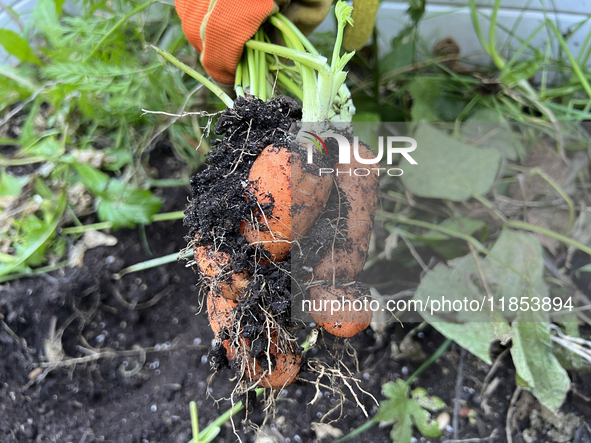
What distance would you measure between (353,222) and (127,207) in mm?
638

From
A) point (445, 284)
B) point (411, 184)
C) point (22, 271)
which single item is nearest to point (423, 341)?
point (445, 284)

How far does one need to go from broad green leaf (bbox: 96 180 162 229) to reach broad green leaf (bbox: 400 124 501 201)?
0.69 metres

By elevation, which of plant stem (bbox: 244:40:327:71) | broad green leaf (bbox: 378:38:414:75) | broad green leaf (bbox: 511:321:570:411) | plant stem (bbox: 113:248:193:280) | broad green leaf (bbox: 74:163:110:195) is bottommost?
broad green leaf (bbox: 511:321:570:411)

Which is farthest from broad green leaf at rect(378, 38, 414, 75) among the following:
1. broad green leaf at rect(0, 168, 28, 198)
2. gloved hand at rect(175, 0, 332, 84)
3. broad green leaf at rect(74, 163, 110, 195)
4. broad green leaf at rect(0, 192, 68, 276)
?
broad green leaf at rect(0, 168, 28, 198)

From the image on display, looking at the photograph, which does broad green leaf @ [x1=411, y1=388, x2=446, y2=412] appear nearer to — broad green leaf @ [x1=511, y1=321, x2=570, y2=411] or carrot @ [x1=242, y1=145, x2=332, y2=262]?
broad green leaf @ [x1=511, y1=321, x2=570, y2=411]

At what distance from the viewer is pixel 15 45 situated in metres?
1.15

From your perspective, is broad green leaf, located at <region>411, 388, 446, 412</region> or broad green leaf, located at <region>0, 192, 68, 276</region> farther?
broad green leaf, located at <region>0, 192, 68, 276</region>

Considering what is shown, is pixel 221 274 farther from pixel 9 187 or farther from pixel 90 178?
pixel 9 187

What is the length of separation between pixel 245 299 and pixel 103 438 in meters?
0.50

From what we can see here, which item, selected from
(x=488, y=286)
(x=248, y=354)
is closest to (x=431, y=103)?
(x=488, y=286)

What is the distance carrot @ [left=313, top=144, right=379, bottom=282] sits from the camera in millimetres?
755

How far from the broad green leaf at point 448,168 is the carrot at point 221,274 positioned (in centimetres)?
58

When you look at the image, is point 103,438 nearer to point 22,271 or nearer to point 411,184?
point 22,271

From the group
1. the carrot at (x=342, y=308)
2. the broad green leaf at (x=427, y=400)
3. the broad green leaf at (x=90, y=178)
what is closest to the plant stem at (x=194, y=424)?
the carrot at (x=342, y=308)
